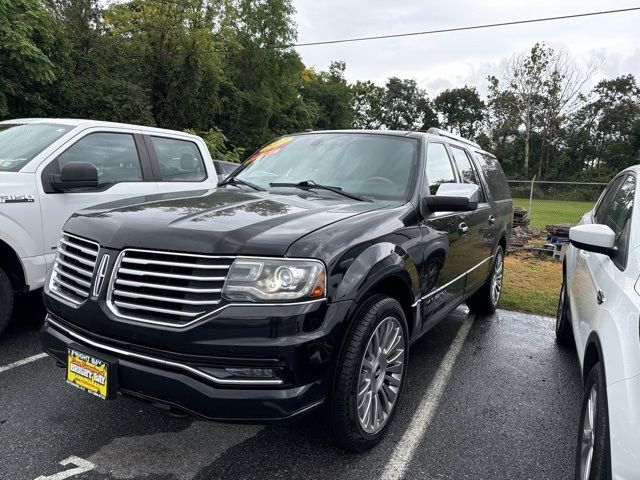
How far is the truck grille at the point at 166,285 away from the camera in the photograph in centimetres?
212

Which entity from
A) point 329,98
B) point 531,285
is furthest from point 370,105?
point 531,285

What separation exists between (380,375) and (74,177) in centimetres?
292

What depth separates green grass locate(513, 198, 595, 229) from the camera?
1957 centimetres

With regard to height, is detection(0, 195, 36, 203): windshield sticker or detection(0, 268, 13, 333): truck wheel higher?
detection(0, 195, 36, 203): windshield sticker

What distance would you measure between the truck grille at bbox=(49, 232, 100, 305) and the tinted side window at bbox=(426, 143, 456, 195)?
7.43 ft

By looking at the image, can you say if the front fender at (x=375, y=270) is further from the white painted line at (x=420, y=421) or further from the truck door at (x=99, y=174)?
the truck door at (x=99, y=174)

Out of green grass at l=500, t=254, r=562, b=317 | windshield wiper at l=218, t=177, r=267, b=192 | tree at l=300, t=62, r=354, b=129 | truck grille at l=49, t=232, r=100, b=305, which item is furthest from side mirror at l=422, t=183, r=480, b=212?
tree at l=300, t=62, r=354, b=129

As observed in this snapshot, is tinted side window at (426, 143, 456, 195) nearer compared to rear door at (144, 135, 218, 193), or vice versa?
tinted side window at (426, 143, 456, 195)

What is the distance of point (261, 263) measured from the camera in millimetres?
2139

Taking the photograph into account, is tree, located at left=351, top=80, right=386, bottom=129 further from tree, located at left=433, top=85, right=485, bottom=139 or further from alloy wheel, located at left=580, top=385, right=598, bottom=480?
alloy wheel, located at left=580, top=385, right=598, bottom=480

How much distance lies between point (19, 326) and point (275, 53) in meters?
34.2

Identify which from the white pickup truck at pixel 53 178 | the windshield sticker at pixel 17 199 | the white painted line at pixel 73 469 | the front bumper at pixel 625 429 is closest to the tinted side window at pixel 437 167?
the white pickup truck at pixel 53 178

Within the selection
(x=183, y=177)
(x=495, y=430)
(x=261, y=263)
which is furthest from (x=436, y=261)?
(x=183, y=177)

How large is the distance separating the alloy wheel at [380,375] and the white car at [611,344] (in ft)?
3.17
